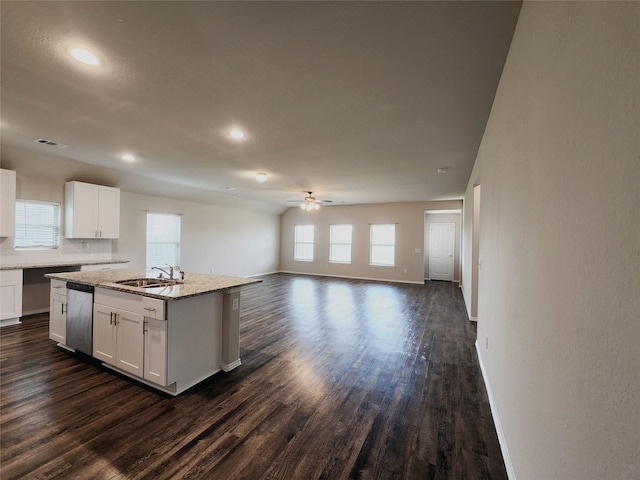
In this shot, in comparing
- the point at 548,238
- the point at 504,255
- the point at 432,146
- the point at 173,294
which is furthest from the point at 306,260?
the point at 548,238

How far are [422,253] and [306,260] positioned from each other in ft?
13.9

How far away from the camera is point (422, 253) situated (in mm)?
8617

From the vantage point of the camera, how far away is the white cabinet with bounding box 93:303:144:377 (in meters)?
2.58

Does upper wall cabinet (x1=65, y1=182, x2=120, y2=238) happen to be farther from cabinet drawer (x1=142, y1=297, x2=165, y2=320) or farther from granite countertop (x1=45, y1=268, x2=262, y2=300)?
cabinet drawer (x1=142, y1=297, x2=165, y2=320)

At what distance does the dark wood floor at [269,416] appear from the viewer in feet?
5.63

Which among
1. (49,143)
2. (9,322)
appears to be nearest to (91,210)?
(49,143)

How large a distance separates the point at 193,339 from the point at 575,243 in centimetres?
282

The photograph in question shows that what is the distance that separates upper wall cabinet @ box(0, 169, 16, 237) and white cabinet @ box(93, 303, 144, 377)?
8.92ft

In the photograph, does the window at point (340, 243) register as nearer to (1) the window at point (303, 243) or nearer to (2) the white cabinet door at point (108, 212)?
(1) the window at point (303, 243)

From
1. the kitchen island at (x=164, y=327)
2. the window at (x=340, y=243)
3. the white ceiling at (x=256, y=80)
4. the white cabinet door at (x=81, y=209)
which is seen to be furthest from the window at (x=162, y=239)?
the window at (x=340, y=243)

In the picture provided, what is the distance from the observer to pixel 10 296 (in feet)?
13.5

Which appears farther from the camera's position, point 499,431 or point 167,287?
point 167,287

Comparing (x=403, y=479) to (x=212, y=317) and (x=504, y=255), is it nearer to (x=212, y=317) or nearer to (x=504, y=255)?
(x=504, y=255)

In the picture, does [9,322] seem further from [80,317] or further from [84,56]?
[84,56]
